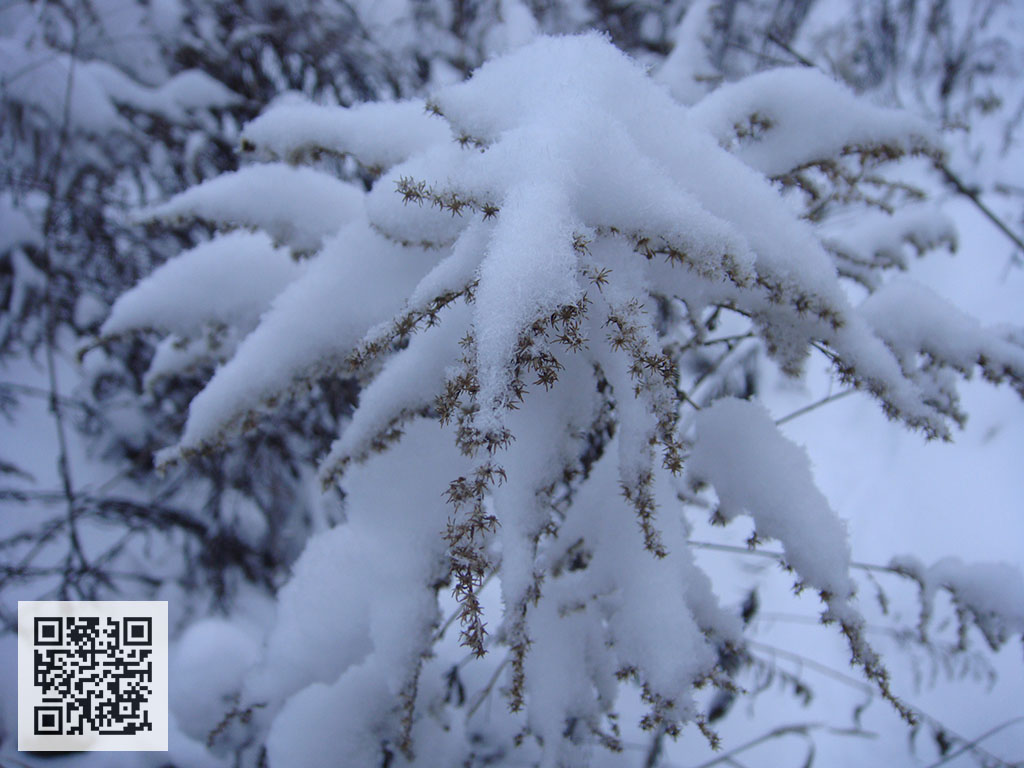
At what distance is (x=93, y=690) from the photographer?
1066 mm

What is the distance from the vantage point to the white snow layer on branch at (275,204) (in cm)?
73

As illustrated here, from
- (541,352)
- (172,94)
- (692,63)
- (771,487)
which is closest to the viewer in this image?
(541,352)

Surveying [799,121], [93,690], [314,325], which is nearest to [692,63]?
[799,121]

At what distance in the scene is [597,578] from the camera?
2.35 ft

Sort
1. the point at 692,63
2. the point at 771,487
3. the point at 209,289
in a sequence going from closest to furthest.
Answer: the point at 771,487 < the point at 209,289 < the point at 692,63

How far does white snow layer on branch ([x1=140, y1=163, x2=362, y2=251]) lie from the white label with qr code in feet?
2.77

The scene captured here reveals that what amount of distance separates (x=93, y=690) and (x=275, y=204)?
0.95 metres

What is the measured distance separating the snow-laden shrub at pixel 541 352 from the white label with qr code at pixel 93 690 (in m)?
0.49

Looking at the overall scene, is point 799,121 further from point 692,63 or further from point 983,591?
point 983,591

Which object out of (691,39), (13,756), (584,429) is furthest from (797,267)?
(13,756)

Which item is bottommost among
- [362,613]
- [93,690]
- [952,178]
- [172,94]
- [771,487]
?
[93,690]

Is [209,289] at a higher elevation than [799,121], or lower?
lower

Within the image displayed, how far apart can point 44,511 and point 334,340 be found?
1592 mm

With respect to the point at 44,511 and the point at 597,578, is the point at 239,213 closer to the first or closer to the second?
the point at 597,578
